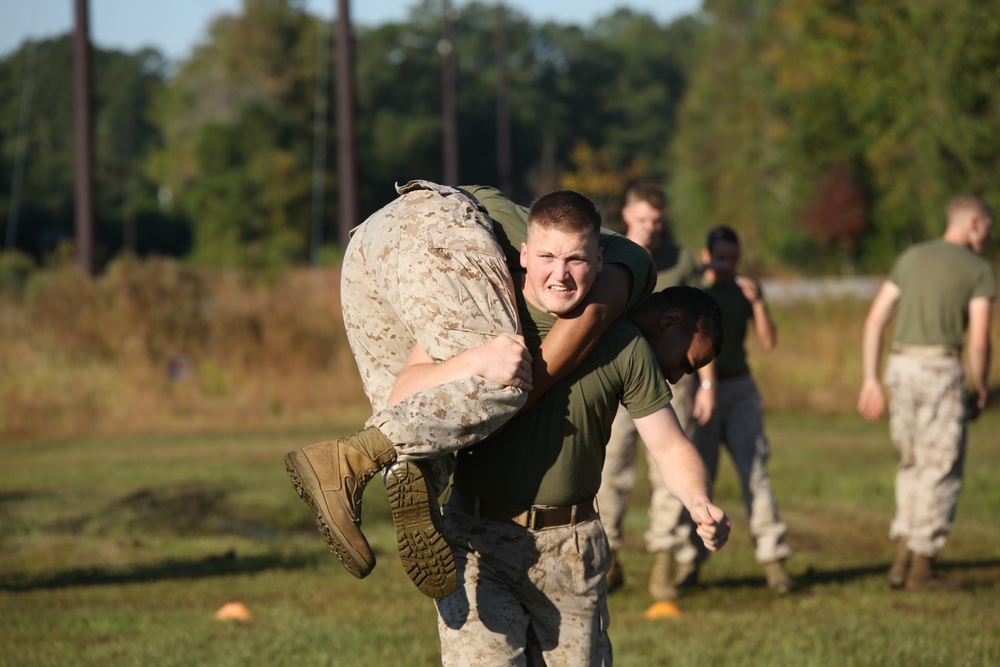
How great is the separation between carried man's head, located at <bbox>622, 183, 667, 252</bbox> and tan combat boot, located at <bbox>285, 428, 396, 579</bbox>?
155 inches

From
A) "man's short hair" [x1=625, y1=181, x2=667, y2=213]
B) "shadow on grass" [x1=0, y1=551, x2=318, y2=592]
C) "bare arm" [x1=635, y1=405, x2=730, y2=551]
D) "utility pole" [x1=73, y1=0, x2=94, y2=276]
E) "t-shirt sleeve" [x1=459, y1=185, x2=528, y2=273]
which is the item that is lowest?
"shadow on grass" [x1=0, y1=551, x2=318, y2=592]

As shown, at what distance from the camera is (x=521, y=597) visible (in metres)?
4.29

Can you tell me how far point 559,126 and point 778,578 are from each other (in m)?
83.5

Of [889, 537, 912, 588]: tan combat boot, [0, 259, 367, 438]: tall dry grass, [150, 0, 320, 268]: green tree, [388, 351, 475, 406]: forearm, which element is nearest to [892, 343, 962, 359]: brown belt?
[889, 537, 912, 588]: tan combat boot

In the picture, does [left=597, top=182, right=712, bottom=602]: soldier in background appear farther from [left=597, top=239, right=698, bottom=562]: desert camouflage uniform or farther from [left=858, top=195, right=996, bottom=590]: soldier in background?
[left=858, top=195, right=996, bottom=590]: soldier in background

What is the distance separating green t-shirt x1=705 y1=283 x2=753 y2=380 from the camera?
8.44 m

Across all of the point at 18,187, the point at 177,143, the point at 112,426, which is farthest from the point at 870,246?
the point at 177,143

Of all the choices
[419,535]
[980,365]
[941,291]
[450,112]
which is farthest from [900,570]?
[450,112]

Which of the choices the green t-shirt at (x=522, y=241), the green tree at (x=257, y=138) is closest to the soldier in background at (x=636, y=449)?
the green t-shirt at (x=522, y=241)

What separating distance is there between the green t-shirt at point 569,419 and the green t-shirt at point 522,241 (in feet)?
0.52

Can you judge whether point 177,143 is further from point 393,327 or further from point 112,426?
point 393,327

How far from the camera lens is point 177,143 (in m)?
78.2

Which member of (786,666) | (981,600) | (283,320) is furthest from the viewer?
(283,320)

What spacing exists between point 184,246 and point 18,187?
14842 millimetres
